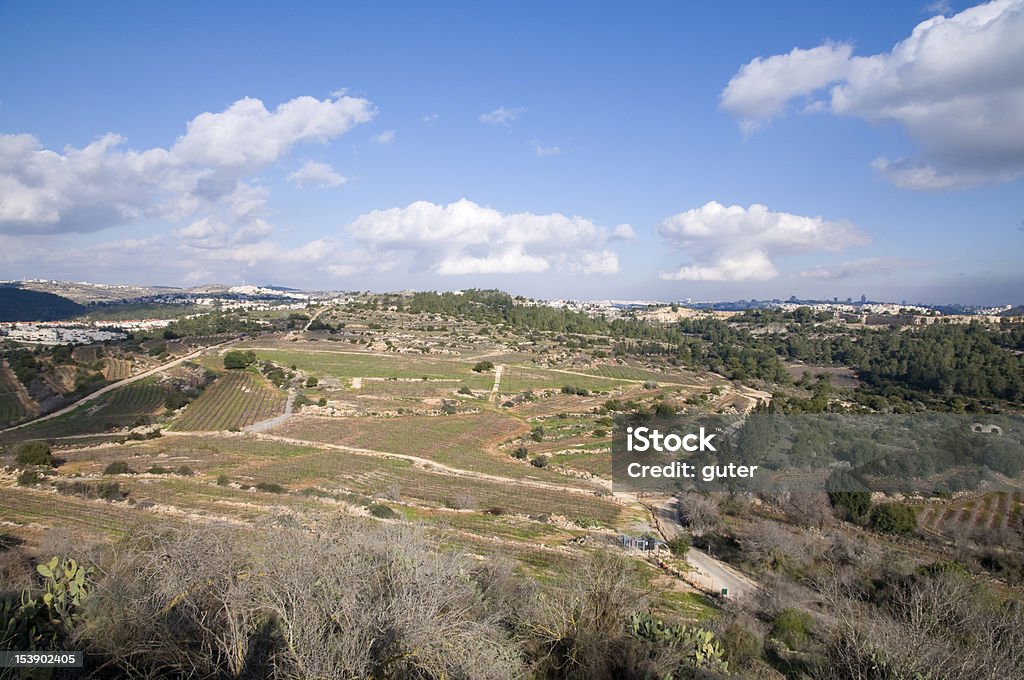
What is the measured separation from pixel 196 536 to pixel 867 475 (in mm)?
30964

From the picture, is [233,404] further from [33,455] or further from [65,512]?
[65,512]

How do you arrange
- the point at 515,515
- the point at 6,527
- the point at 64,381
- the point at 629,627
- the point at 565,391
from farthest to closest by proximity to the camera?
the point at 565,391 < the point at 64,381 < the point at 515,515 < the point at 6,527 < the point at 629,627

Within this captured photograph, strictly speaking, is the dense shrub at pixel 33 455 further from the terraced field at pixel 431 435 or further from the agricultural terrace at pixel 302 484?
the terraced field at pixel 431 435

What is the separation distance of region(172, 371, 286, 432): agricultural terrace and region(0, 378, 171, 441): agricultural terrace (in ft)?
8.93

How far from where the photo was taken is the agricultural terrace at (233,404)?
130 feet

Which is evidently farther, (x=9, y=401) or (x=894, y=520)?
(x=9, y=401)

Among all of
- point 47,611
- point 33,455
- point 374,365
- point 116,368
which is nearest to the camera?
point 47,611

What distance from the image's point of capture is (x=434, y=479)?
94.2ft

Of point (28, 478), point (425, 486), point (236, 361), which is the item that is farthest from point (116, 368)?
point (425, 486)

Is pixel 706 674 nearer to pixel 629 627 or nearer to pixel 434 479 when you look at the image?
pixel 629 627

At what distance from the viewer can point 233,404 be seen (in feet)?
147

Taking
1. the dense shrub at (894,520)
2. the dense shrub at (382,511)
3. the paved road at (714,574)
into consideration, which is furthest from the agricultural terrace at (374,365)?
the dense shrub at (894,520)

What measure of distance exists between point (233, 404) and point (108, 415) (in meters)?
8.43

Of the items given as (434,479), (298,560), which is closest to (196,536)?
(298,560)
